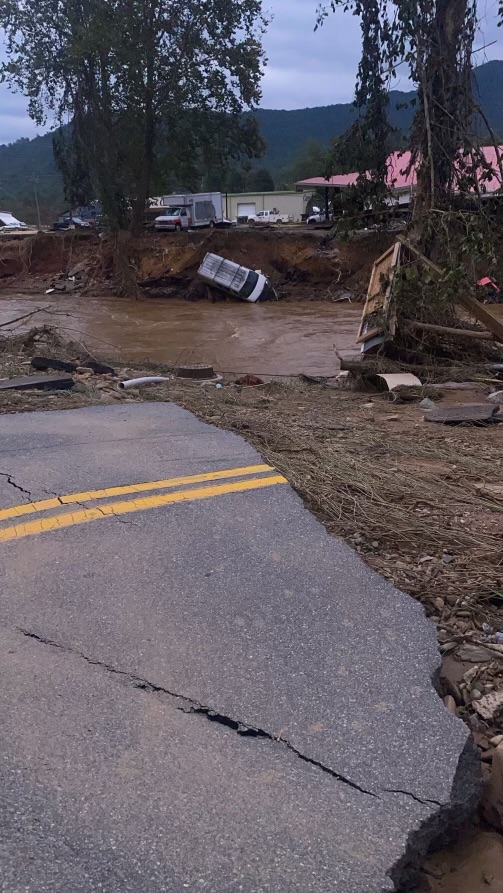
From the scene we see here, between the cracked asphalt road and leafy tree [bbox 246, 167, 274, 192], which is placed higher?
leafy tree [bbox 246, 167, 274, 192]

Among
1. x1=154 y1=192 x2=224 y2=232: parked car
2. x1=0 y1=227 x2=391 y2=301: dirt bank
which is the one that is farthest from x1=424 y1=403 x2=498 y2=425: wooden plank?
x1=154 y1=192 x2=224 y2=232: parked car

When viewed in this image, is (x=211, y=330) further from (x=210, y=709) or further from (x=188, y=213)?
(x=210, y=709)

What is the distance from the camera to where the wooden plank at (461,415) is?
7598mm

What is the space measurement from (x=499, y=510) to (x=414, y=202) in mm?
9392

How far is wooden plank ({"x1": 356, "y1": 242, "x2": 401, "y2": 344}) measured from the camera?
1073cm

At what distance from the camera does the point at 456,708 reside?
106 inches

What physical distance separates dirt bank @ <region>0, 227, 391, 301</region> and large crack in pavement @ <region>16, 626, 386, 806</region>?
85.5 ft

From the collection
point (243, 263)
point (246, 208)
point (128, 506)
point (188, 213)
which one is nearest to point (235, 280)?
point (243, 263)

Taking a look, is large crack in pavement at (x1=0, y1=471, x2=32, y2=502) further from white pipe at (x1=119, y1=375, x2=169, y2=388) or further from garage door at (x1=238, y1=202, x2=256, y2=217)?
garage door at (x1=238, y1=202, x2=256, y2=217)

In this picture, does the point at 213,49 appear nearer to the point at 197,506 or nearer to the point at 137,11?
the point at 137,11

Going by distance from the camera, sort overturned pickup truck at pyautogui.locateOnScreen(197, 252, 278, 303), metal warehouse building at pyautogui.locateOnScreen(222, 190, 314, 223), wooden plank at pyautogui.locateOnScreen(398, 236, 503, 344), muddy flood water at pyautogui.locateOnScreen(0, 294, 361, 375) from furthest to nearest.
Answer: metal warehouse building at pyautogui.locateOnScreen(222, 190, 314, 223) → overturned pickup truck at pyautogui.locateOnScreen(197, 252, 278, 303) → muddy flood water at pyautogui.locateOnScreen(0, 294, 361, 375) → wooden plank at pyautogui.locateOnScreen(398, 236, 503, 344)

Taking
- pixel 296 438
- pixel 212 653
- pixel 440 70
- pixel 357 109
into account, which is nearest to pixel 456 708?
pixel 212 653

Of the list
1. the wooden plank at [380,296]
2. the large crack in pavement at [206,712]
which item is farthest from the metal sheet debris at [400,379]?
the large crack in pavement at [206,712]

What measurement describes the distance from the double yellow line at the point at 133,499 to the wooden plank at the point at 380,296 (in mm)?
6289
